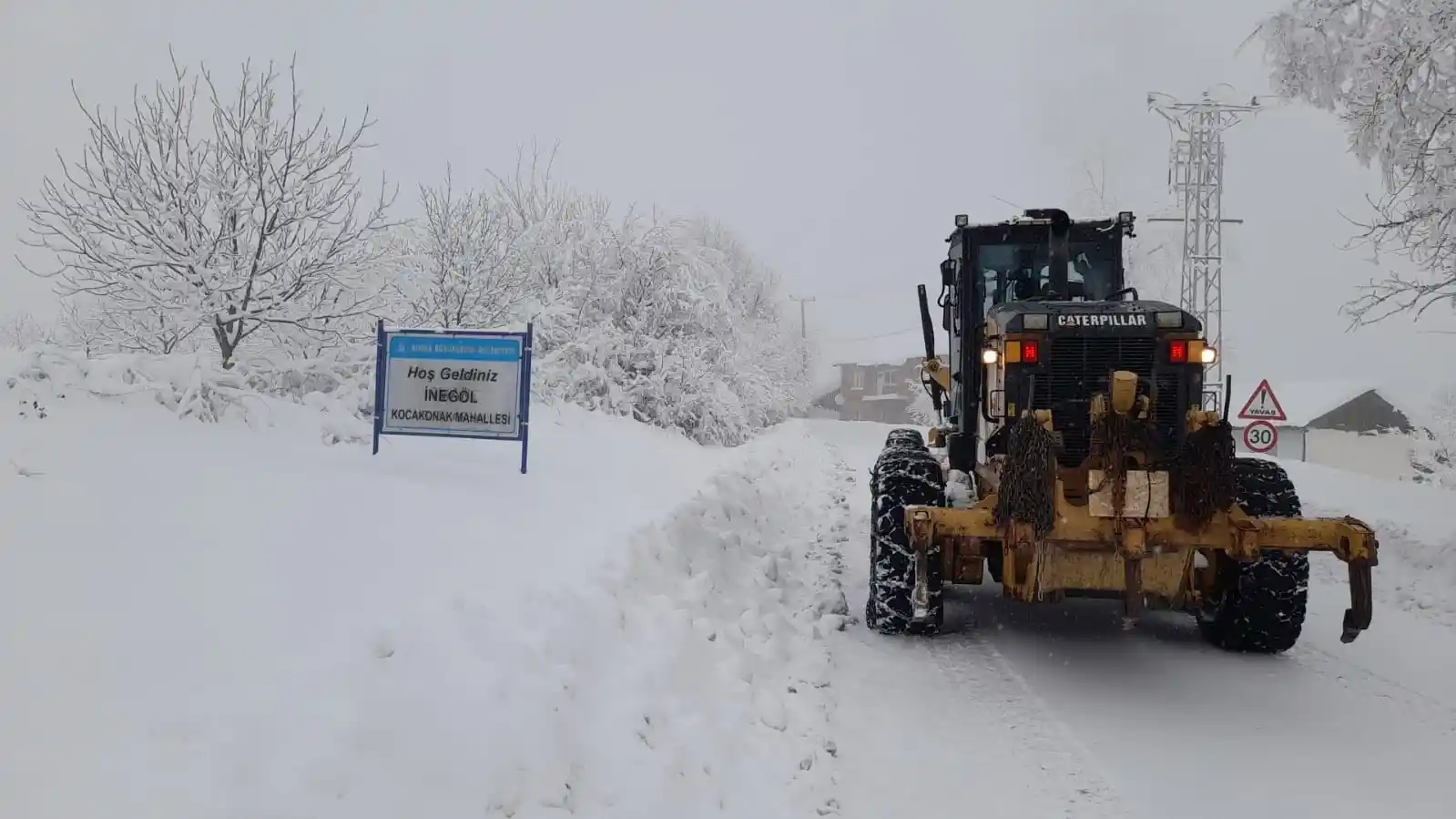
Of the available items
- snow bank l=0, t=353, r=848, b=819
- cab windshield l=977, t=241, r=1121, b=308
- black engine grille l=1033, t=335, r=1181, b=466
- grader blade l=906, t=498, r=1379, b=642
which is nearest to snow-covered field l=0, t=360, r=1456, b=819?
snow bank l=0, t=353, r=848, b=819

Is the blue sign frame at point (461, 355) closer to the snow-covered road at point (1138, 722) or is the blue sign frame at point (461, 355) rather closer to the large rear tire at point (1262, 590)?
the snow-covered road at point (1138, 722)

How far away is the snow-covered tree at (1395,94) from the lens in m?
9.17

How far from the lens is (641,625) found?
5531 mm

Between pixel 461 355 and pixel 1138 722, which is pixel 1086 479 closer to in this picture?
pixel 1138 722

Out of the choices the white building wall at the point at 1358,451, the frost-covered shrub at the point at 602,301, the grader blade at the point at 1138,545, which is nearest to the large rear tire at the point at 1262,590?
the grader blade at the point at 1138,545

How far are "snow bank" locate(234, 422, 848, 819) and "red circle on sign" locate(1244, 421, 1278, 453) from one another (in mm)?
11063

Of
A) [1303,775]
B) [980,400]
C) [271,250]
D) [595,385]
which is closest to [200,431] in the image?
[271,250]

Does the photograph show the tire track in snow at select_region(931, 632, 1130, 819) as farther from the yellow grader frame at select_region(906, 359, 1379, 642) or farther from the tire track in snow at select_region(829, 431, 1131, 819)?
the yellow grader frame at select_region(906, 359, 1379, 642)

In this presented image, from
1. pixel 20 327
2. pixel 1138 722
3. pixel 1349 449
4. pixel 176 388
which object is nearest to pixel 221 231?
pixel 176 388

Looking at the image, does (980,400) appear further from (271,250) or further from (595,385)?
(595,385)

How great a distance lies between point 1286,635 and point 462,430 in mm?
6461

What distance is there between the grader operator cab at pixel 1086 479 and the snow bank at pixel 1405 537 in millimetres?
2940

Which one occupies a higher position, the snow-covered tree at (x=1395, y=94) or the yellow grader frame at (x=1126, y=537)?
the snow-covered tree at (x=1395, y=94)

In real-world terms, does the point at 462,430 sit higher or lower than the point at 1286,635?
higher
